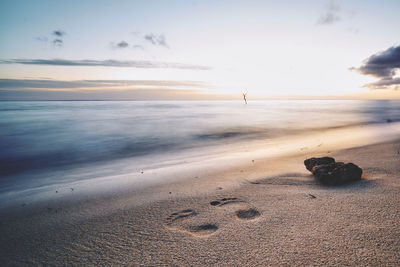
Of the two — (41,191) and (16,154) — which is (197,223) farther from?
(16,154)

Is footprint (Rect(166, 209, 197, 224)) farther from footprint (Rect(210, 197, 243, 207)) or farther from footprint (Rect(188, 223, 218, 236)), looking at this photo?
footprint (Rect(210, 197, 243, 207))

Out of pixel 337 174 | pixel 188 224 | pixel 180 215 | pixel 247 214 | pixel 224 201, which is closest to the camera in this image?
pixel 188 224

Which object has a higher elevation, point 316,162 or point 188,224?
point 316,162

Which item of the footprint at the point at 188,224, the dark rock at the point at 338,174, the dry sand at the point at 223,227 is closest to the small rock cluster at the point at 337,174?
the dark rock at the point at 338,174

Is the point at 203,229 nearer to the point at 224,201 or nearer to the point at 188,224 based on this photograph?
the point at 188,224

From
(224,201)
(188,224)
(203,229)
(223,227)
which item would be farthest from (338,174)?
(188,224)

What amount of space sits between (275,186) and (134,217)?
2.80 metres

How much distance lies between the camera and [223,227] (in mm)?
2830

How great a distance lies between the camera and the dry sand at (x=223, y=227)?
227 centimetres

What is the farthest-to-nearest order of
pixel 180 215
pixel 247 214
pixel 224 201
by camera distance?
pixel 224 201 → pixel 180 215 → pixel 247 214

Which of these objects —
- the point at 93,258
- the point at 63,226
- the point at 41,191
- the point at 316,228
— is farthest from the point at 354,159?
the point at 41,191

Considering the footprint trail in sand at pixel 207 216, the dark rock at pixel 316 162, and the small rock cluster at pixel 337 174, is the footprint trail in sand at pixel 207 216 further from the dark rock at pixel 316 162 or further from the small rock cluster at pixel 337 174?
the dark rock at pixel 316 162

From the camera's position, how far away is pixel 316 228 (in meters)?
2.62

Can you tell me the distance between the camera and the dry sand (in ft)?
7.44
